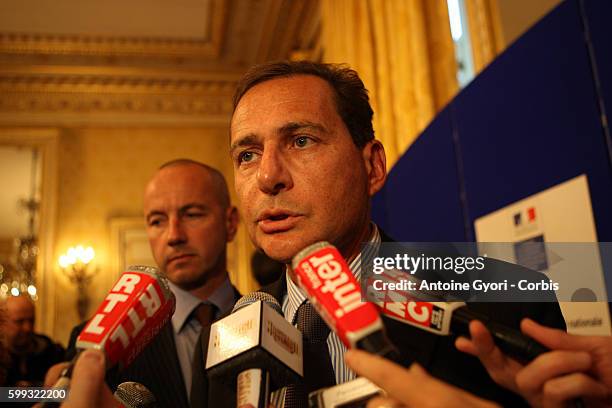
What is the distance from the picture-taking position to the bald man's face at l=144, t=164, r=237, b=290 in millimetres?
1881

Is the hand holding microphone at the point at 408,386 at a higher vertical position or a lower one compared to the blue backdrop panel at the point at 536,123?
lower

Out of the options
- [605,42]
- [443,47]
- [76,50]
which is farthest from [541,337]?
[76,50]

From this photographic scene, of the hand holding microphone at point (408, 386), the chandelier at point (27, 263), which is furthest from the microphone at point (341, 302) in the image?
the chandelier at point (27, 263)

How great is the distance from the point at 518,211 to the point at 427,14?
202 centimetres

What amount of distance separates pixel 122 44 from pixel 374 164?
5661 millimetres

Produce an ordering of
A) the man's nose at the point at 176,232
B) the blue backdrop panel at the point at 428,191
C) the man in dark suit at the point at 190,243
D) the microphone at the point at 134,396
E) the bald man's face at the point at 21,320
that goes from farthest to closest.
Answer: the blue backdrop panel at the point at 428,191 < the bald man's face at the point at 21,320 < the man's nose at the point at 176,232 < the man in dark suit at the point at 190,243 < the microphone at the point at 134,396

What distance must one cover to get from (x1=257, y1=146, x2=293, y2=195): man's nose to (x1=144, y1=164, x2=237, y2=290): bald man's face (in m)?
0.94

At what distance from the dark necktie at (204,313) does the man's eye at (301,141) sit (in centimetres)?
91

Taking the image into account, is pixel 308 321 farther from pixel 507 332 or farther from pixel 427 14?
pixel 427 14

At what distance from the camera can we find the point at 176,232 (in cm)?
191

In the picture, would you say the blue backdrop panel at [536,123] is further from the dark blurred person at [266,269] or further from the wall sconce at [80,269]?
the wall sconce at [80,269]

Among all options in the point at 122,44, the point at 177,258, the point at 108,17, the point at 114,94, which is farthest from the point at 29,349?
the point at 114,94

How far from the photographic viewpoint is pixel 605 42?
1.40 m

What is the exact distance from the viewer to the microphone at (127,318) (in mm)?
686
